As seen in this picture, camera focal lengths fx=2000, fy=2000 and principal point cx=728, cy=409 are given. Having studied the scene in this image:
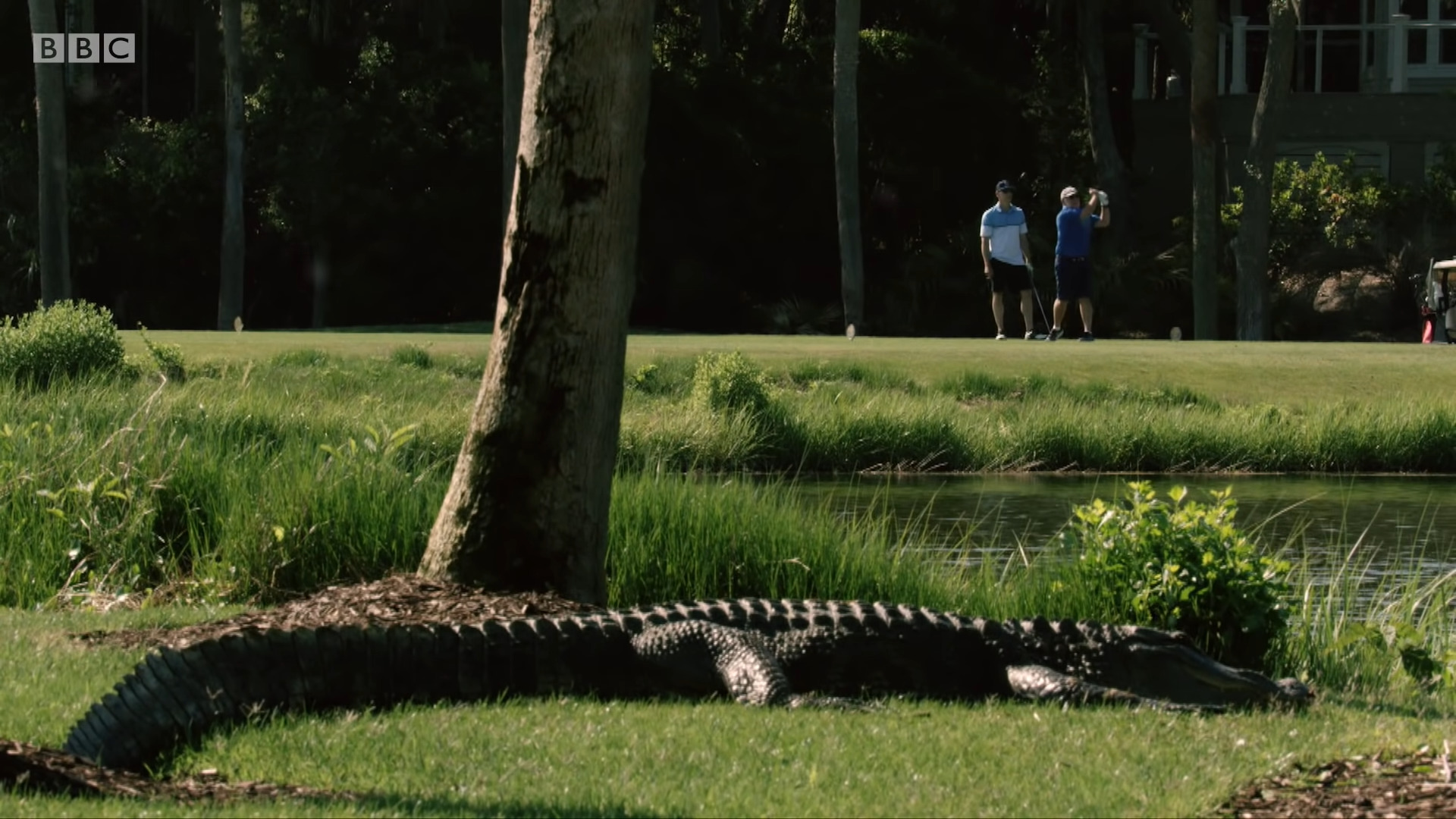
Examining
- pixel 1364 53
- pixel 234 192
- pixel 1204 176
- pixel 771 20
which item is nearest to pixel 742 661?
pixel 1204 176

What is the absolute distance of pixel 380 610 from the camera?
25.3 feet

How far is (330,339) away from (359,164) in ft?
44.6

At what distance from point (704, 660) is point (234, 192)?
29904mm

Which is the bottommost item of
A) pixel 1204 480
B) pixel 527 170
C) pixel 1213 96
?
pixel 1204 480

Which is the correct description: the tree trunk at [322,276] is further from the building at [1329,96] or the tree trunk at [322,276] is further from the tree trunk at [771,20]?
the building at [1329,96]

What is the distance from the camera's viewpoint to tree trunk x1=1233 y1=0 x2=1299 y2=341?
3005cm

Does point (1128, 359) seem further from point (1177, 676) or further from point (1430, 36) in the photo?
point (1430, 36)

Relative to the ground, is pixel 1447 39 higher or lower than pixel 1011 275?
higher

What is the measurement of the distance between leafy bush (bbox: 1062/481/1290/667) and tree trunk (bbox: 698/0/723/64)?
3000cm

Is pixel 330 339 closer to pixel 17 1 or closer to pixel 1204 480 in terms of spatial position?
pixel 1204 480

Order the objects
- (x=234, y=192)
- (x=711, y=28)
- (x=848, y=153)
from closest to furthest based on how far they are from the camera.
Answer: (x=848, y=153) → (x=234, y=192) → (x=711, y=28)

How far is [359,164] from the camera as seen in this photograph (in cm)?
3638

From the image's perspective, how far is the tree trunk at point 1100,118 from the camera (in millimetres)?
35031

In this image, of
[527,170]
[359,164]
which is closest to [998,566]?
[527,170]
